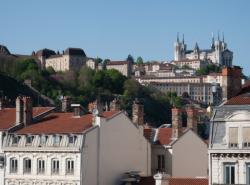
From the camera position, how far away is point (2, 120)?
60969 millimetres

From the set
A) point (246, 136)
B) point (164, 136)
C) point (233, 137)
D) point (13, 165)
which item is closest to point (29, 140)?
point (13, 165)

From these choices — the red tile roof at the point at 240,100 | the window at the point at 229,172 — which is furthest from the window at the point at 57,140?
the window at the point at 229,172

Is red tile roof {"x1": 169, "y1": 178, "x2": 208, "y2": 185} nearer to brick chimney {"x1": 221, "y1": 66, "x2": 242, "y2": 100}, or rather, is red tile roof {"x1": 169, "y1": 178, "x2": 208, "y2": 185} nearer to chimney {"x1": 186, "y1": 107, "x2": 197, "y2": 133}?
brick chimney {"x1": 221, "y1": 66, "x2": 242, "y2": 100}

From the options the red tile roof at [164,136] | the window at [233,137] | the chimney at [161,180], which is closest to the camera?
the window at [233,137]

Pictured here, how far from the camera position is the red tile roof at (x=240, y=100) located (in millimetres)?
39188

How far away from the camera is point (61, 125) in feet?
187

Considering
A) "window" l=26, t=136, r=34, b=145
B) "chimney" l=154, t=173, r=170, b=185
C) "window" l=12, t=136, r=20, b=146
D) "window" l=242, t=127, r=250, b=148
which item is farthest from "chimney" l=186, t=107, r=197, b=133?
"window" l=242, t=127, r=250, b=148

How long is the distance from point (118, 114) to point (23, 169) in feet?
23.6

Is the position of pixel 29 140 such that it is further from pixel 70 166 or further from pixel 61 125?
pixel 70 166

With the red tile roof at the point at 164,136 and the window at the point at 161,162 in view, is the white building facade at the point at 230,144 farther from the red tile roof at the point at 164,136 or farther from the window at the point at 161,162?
the window at the point at 161,162

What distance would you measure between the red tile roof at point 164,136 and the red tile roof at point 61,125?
4.72m

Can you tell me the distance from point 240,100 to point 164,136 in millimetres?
22917

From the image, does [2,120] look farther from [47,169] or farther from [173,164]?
[173,164]

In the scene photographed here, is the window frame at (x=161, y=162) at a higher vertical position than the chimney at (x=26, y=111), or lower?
lower
